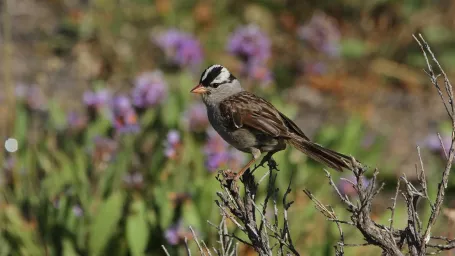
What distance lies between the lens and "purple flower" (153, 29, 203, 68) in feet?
20.1

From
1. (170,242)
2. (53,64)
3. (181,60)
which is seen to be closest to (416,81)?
(181,60)

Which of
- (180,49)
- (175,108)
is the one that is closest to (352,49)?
(180,49)

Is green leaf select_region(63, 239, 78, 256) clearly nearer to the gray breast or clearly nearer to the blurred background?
the blurred background

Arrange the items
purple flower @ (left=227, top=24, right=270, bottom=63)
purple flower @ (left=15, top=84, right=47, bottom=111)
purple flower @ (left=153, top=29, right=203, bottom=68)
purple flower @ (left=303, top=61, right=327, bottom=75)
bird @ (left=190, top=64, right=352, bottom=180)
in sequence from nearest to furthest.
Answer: bird @ (left=190, top=64, right=352, bottom=180)
purple flower @ (left=227, top=24, right=270, bottom=63)
purple flower @ (left=15, top=84, right=47, bottom=111)
purple flower @ (left=153, top=29, right=203, bottom=68)
purple flower @ (left=303, top=61, right=327, bottom=75)

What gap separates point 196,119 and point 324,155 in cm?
241

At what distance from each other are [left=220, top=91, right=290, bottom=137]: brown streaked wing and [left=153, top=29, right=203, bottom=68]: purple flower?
2.63 m

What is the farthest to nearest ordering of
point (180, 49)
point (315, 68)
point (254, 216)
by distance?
point (315, 68) → point (180, 49) → point (254, 216)

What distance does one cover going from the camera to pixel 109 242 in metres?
4.45

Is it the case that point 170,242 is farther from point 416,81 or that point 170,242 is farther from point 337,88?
point 416,81

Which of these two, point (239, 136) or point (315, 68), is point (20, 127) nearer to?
point (239, 136)

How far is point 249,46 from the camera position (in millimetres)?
5805

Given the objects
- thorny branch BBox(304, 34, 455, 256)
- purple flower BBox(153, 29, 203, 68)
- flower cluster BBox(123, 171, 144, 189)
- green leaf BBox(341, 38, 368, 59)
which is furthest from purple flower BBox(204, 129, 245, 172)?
green leaf BBox(341, 38, 368, 59)

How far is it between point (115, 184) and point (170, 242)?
3.00ft

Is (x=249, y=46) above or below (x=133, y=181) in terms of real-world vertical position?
above
